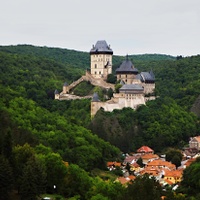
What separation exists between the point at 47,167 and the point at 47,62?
90740 mm

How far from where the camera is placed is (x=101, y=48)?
10731 centimetres

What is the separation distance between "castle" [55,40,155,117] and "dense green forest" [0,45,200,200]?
1331 mm

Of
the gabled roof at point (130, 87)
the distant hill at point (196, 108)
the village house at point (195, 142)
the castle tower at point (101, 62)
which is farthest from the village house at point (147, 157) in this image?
the distant hill at point (196, 108)

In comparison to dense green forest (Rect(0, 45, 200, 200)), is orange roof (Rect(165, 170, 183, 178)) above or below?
below

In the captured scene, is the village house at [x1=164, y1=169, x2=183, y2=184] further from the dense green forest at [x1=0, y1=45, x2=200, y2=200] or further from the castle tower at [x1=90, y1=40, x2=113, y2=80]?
the castle tower at [x1=90, y1=40, x2=113, y2=80]

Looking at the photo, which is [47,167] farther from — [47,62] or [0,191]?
[47,62]

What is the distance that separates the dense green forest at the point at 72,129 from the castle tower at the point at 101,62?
150 inches

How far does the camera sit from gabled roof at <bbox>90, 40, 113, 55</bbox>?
107 meters

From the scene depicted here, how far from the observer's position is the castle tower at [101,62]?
105 metres

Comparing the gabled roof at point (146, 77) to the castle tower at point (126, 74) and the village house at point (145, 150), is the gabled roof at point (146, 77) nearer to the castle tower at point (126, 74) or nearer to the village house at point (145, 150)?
the castle tower at point (126, 74)

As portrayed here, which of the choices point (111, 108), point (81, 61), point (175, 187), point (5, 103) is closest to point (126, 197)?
point (175, 187)

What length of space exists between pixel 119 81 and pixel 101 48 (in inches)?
388

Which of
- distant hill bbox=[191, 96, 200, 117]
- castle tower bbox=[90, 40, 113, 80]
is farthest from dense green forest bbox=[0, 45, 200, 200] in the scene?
castle tower bbox=[90, 40, 113, 80]

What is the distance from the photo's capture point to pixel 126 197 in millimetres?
42969
